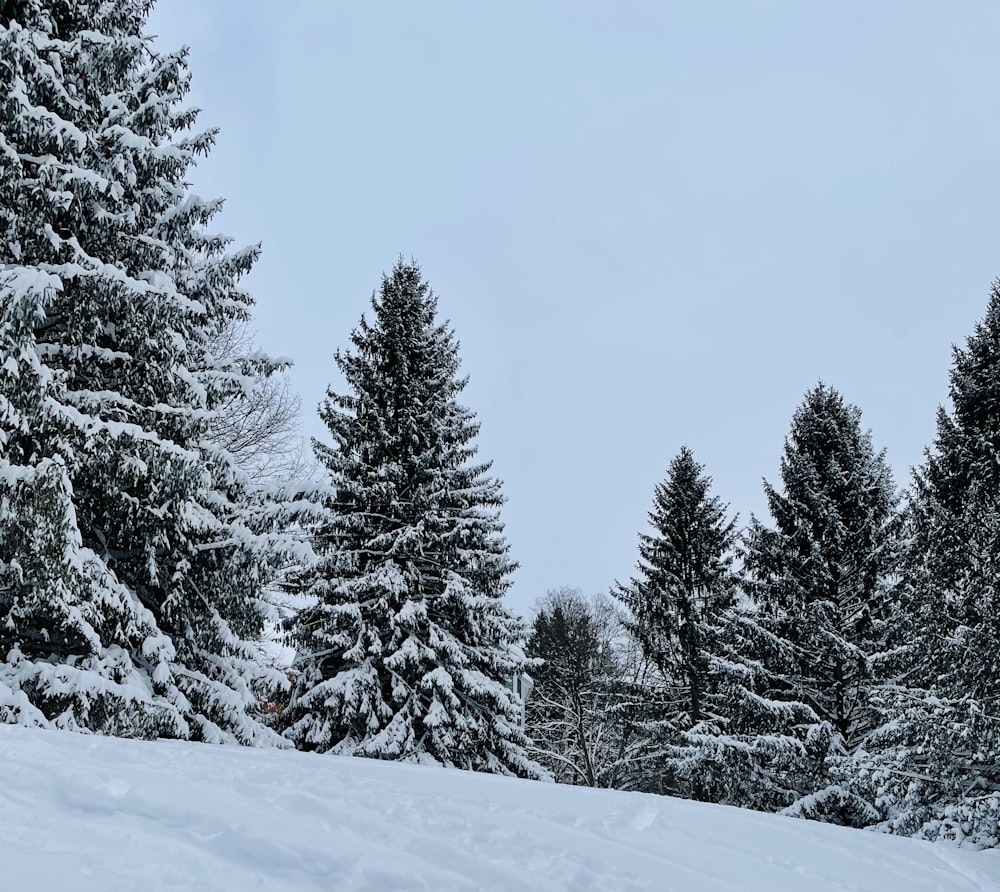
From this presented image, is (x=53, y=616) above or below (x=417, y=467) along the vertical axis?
below

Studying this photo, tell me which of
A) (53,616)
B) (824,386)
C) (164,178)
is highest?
(824,386)

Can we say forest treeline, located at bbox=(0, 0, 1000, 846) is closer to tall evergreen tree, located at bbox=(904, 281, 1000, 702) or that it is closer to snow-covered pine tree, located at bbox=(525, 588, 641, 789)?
tall evergreen tree, located at bbox=(904, 281, 1000, 702)

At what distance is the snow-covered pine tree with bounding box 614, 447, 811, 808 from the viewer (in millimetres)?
12984

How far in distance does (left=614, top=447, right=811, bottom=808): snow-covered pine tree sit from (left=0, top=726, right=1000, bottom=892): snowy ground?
850 centimetres

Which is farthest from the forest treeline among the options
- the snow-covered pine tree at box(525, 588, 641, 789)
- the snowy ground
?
the snow-covered pine tree at box(525, 588, 641, 789)

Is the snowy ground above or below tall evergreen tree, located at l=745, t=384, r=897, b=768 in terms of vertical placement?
below

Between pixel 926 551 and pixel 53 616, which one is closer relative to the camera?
pixel 53 616

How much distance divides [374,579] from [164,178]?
6377mm

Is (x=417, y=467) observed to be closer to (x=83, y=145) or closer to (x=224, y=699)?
(x=224, y=699)

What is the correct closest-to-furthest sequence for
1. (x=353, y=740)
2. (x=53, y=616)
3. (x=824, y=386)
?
1. (x=53, y=616)
2. (x=353, y=740)
3. (x=824, y=386)

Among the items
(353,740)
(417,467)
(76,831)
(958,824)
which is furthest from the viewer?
(417,467)

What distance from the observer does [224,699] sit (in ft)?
24.4

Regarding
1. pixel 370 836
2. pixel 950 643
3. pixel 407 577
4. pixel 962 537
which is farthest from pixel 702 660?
pixel 370 836

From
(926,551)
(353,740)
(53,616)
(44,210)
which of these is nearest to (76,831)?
(53,616)
